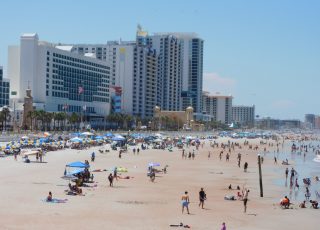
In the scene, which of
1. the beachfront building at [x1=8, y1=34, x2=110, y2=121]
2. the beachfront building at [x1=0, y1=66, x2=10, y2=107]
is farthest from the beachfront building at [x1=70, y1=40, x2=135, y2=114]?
the beachfront building at [x1=0, y1=66, x2=10, y2=107]

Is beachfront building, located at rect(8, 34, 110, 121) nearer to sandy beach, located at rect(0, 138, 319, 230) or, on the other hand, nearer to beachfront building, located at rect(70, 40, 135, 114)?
beachfront building, located at rect(70, 40, 135, 114)

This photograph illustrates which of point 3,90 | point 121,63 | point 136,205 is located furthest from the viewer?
point 121,63

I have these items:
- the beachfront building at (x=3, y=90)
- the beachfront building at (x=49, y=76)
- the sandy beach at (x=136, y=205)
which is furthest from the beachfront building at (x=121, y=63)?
the sandy beach at (x=136, y=205)

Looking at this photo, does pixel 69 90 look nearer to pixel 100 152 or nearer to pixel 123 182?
pixel 100 152

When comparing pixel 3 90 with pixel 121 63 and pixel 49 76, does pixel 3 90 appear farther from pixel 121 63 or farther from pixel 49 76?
pixel 121 63

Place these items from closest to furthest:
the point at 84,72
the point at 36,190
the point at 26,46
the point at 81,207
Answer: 1. the point at 81,207
2. the point at 36,190
3. the point at 26,46
4. the point at 84,72

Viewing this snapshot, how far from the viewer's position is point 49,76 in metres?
138

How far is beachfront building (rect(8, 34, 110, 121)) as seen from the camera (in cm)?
13525

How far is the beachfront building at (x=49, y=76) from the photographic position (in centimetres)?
13525

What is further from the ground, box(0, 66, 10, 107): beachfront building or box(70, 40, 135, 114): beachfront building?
box(70, 40, 135, 114): beachfront building

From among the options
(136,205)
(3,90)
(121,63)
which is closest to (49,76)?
(3,90)

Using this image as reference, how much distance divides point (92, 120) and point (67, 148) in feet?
250

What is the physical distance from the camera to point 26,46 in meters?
136

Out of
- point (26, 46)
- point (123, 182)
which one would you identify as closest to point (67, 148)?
point (123, 182)
